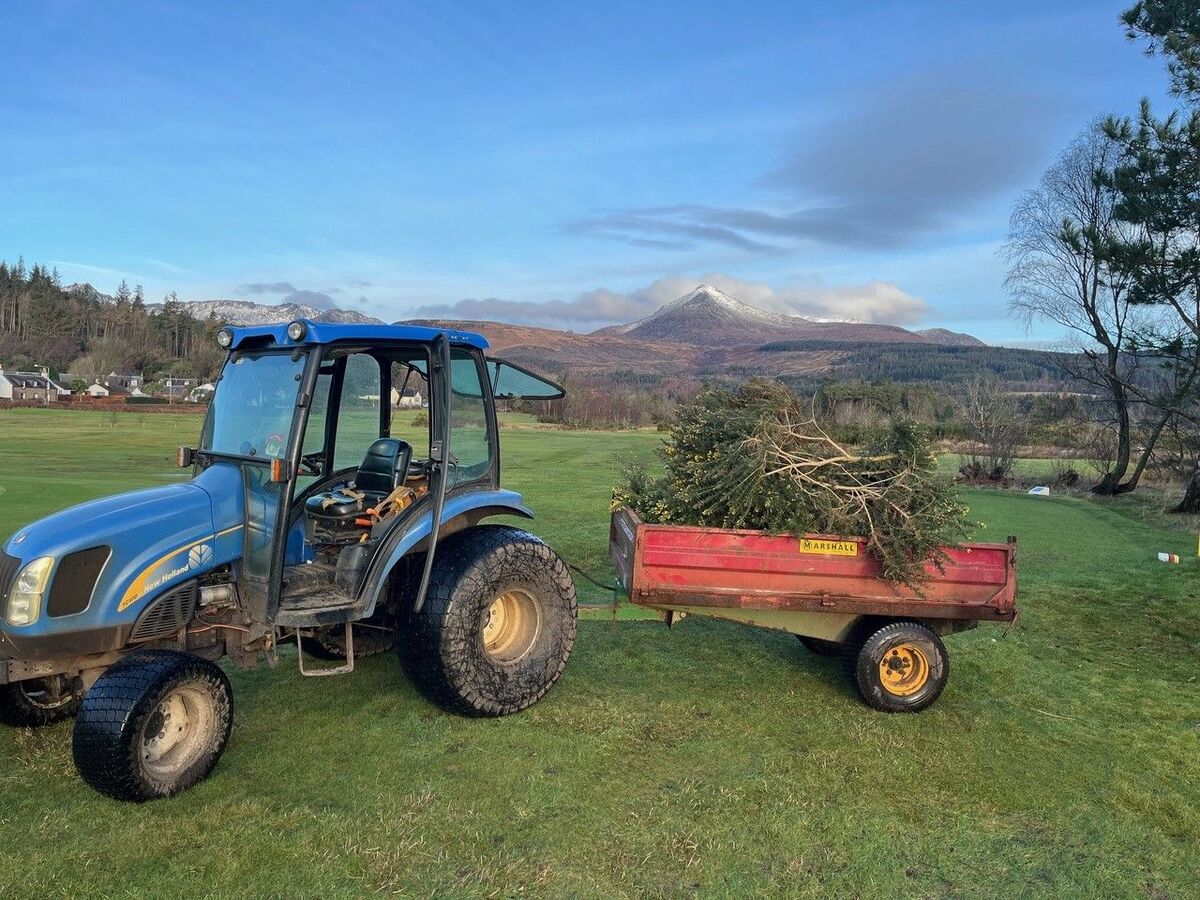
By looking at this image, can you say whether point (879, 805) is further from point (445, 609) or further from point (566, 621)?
point (445, 609)

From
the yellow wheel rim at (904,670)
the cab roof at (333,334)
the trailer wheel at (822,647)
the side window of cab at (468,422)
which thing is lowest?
the trailer wheel at (822,647)

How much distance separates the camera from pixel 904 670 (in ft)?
16.9

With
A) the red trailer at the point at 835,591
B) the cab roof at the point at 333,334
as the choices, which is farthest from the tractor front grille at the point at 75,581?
the red trailer at the point at 835,591

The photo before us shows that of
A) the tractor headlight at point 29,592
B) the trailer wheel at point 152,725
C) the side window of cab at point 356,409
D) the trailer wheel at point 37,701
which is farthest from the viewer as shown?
the side window of cab at point 356,409

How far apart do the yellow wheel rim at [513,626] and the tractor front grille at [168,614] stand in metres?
1.60

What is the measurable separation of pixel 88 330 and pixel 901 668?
374 ft

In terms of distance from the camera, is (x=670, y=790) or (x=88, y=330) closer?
(x=670, y=790)

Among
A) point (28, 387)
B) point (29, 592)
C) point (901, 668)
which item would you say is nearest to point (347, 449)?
point (29, 592)

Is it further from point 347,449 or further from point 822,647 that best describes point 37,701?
point 822,647

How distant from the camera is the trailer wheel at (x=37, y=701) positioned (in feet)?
13.8

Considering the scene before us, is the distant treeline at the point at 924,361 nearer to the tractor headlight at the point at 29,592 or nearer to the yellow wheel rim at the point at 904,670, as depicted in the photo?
the yellow wheel rim at the point at 904,670

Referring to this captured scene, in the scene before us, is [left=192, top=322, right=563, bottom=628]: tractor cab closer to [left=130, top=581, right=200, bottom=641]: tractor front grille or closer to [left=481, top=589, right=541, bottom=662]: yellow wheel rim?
[left=130, top=581, right=200, bottom=641]: tractor front grille

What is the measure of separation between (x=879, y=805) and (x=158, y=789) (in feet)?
10.5

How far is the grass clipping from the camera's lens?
499cm
